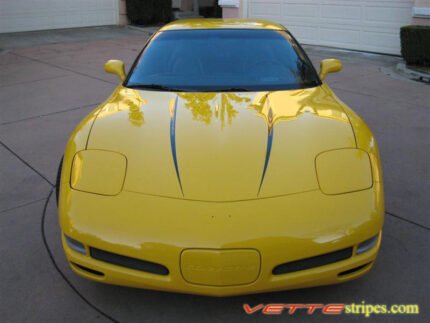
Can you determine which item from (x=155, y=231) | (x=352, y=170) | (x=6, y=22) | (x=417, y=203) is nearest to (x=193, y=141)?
A: (x=155, y=231)

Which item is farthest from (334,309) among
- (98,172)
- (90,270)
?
(98,172)

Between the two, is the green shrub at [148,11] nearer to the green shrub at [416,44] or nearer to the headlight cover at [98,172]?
the green shrub at [416,44]

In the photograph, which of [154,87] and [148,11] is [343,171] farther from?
[148,11]

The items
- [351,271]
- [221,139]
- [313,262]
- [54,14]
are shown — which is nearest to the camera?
[313,262]

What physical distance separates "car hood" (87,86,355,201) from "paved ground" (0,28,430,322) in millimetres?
669

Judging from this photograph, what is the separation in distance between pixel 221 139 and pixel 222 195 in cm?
47

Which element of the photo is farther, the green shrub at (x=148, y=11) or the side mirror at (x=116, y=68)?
the green shrub at (x=148, y=11)

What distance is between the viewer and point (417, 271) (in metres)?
2.70

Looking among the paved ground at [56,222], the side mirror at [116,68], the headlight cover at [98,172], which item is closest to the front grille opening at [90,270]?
the paved ground at [56,222]

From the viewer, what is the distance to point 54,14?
14758 millimetres

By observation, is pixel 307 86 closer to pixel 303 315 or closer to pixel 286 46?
pixel 286 46

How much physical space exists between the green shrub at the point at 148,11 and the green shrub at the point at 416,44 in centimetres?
947

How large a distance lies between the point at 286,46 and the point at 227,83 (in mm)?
776

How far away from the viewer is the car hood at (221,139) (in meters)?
2.29
